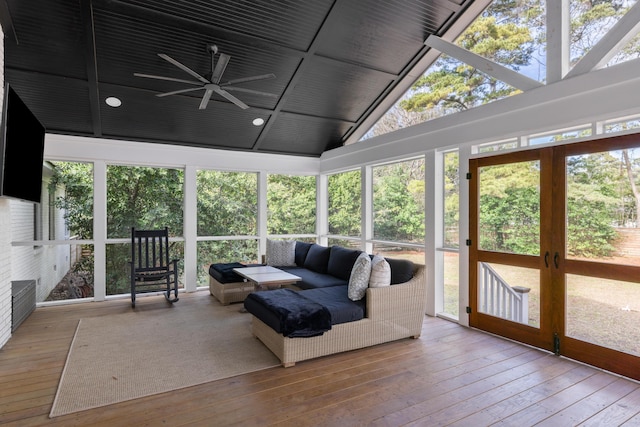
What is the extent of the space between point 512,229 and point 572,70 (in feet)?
5.36

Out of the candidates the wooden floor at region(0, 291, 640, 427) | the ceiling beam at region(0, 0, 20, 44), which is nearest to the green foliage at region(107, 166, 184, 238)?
the ceiling beam at region(0, 0, 20, 44)

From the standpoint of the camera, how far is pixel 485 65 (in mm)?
4117

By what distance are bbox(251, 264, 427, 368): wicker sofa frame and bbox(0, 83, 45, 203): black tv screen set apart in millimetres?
2794

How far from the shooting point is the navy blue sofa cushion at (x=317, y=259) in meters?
5.40

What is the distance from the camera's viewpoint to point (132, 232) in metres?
5.42

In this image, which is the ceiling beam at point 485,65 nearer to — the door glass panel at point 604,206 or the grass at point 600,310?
the door glass panel at point 604,206

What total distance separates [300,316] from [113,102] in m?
4.09

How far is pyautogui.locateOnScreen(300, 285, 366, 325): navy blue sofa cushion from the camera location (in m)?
3.36

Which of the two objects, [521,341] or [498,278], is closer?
[521,341]

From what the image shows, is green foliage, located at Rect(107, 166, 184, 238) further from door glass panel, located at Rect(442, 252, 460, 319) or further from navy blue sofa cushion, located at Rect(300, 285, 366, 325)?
door glass panel, located at Rect(442, 252, 460, 319)

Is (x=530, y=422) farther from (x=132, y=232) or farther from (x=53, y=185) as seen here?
(x=53, y=185)

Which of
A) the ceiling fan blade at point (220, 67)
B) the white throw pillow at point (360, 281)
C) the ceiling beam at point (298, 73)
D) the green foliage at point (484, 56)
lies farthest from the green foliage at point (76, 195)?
the green foliage at point (484, 56)

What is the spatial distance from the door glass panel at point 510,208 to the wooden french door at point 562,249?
0.03ft

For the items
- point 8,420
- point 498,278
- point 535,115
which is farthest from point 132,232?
point 535,115
